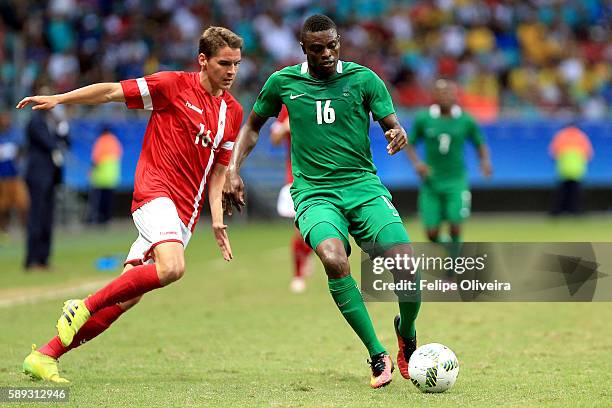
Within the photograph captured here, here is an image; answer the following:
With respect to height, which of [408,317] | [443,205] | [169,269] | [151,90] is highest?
[151,90]

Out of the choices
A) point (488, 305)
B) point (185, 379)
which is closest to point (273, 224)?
point (488, 305)

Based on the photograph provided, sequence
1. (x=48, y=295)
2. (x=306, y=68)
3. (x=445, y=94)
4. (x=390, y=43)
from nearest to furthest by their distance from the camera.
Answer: (x=306, y=68) → (x=48, y=295) → (x=445, y=94) → (x=390, y=43)

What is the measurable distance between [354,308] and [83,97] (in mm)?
2450

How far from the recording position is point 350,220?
834cm

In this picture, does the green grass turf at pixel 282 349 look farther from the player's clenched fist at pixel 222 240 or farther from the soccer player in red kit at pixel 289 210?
the player's clenched fist at pixel 222 240

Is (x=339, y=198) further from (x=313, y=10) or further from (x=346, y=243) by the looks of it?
(x=313, y=10)

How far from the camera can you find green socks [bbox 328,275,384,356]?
26.4ft

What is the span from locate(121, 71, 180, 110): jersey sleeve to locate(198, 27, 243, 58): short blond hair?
33 cm

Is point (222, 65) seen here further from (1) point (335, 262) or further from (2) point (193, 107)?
(1) point (335, 262)

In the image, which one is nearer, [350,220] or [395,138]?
[395,138]

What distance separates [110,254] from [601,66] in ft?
56.1

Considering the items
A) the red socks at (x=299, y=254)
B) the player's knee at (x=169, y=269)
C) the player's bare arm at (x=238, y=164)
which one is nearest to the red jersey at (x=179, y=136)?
the player's bare arm at (x=238, y=164)

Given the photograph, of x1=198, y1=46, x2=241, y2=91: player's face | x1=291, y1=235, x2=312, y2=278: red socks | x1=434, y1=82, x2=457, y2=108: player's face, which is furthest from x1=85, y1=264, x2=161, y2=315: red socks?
x1=434, y1=82, x2=457, y2=108: player's face

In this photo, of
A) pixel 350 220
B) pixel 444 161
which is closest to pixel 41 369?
pixel 350 220
